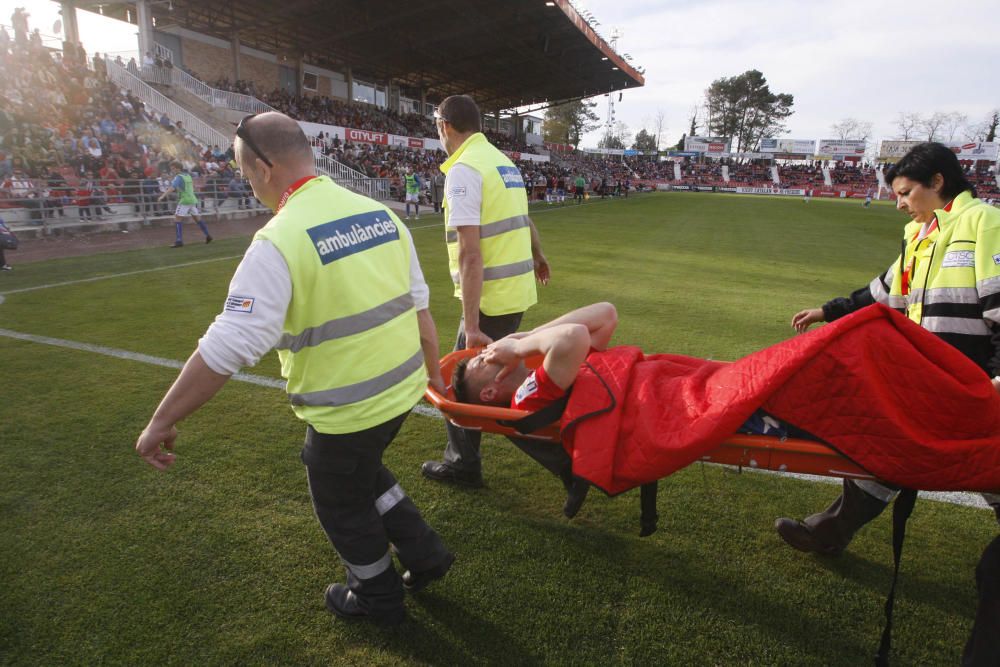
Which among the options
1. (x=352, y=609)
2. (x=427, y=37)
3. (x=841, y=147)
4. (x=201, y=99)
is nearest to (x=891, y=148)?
(x=841, y=147)

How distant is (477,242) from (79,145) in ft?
60.5

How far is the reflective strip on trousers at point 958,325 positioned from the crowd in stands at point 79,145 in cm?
1630

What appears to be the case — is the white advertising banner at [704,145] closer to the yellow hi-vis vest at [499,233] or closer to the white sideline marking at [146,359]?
the white sideline marking at [146,359]

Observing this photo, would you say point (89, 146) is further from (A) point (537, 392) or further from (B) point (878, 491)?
(B) point (878, 491)

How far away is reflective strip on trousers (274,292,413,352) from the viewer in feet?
6.63

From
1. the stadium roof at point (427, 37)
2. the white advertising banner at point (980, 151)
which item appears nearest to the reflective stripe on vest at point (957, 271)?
the stadium roof at point (427, 37)

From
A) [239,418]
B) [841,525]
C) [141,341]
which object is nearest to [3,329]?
[141,341]

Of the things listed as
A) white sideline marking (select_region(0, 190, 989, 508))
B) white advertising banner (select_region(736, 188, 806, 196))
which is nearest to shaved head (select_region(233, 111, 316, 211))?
white sideline marking (select_region(0, 190, 989, 508))

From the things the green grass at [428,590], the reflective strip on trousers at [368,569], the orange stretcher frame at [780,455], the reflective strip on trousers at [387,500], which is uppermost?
the orange stretcher frame at [780,455]

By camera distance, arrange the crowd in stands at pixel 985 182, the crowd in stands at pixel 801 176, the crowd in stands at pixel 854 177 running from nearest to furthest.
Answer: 1. the crowd in stands at pixel 985 182
2. the crowd in stands at pixel 854 177
3. the crowd in stands at pixel 801 176

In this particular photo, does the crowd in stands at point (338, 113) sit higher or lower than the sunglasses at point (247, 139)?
higher

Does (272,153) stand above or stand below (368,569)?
above

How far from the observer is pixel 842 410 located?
2.06m

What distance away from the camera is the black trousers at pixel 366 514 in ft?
7.14
